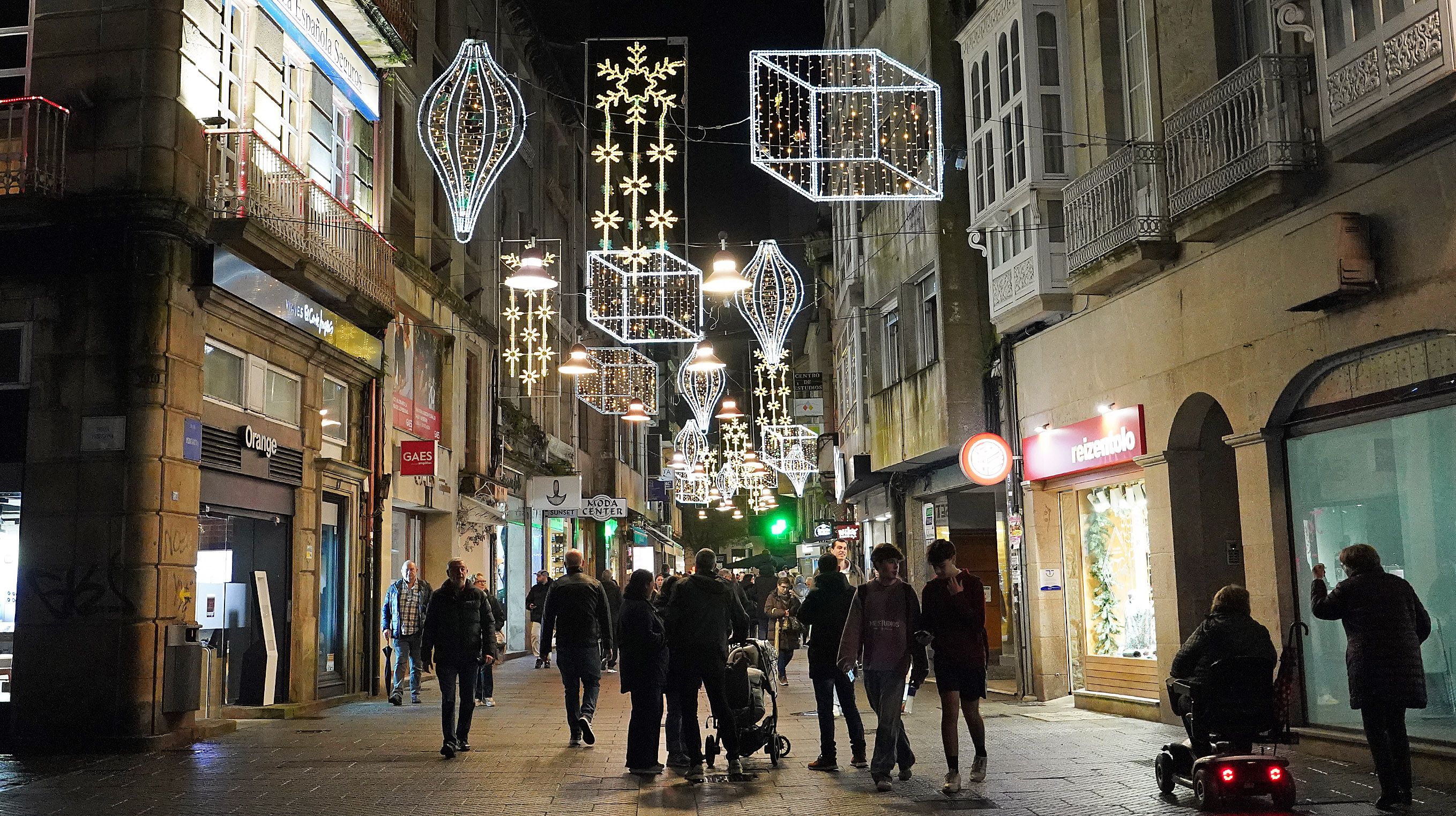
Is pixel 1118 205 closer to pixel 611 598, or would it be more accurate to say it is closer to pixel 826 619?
pixel 826 619

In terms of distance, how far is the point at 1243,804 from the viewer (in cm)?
934

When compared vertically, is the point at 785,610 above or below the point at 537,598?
below

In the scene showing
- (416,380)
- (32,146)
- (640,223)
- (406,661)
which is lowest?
(406,661)

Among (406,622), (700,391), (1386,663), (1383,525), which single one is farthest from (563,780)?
(700,391)

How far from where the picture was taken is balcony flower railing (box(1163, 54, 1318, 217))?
11844 mm

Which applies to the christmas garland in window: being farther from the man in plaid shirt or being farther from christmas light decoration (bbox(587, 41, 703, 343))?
the man in plaid shirt

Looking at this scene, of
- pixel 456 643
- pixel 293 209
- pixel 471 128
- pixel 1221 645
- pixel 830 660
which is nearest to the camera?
pixel 1221 645

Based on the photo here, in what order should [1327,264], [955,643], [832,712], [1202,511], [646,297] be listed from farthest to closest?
[646,297], [1202,511], [832,712], [1327,264], [955,643]

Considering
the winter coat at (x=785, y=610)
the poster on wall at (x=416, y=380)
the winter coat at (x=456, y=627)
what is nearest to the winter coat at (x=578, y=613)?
the winter coat at (x=456, y=627)

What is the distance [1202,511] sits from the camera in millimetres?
15047

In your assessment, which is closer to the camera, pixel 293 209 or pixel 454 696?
pixel 454 696

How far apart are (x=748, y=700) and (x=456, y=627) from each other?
3.19 meters

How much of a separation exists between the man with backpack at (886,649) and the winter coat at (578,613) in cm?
346

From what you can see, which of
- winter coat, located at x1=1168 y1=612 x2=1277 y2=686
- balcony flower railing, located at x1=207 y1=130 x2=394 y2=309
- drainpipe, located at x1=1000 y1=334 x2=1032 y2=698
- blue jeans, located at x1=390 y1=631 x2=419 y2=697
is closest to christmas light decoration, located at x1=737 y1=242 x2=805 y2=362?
drainpipe, located at x1=1000 y1=334 x2=1032 y2=698
